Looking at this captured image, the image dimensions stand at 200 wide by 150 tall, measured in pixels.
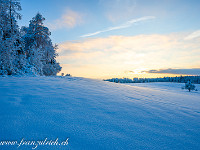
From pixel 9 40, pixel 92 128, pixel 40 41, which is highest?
pixel 40 41

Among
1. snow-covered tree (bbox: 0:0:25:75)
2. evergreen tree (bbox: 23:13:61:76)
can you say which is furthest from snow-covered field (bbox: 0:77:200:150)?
evergreen tree (bbox: 23:13:61:76)

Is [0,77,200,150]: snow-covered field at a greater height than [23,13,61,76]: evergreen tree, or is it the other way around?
[23,13,61,76]: evergreen tree

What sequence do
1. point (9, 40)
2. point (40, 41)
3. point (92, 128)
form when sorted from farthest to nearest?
point (40, 41) → point (9, 40) → point (92, 128)

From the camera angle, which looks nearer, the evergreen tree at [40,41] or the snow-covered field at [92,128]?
the snow-covered field at [92,128]

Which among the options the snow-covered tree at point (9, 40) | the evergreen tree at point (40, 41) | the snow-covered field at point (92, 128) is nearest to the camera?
the snow-covered field at point (92, 128)

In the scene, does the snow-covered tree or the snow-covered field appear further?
the snow-covered tree

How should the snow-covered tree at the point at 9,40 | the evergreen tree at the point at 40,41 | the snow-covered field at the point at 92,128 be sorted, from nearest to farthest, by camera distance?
the snow-covered field at the point at 92,128 → the snow-covered tree at the point at 9,40 → the evergreen tree at the point at 40,41

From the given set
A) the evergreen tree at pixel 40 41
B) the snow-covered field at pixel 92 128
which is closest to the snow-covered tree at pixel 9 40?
the evergreen tree at pixel 40 41

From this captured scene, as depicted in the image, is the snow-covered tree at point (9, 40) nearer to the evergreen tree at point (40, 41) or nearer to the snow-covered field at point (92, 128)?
the evergreen tree at point (40, 41)

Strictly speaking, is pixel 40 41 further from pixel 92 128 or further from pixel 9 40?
pixel 92 128

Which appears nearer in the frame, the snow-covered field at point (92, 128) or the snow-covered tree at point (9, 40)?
the snow-covered field at point (92, 128)

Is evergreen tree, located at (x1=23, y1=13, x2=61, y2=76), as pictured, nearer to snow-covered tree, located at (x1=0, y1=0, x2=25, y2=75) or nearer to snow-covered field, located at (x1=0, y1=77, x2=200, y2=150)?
snow-covered tree, located at (x1=0, y1=0, x2=25, y2=75)

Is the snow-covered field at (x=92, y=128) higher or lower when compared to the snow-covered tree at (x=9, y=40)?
lower

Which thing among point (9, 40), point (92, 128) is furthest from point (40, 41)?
point (92, 128)
